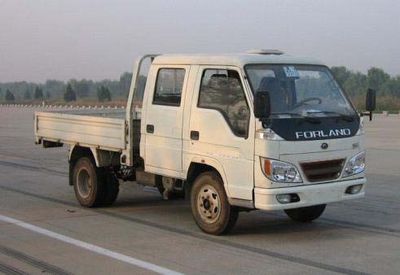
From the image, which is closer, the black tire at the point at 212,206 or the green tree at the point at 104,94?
the black tire at the point at 212,206

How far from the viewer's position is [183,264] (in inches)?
265

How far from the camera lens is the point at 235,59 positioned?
26.5ft

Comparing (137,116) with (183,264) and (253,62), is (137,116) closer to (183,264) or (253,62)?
(253,62)

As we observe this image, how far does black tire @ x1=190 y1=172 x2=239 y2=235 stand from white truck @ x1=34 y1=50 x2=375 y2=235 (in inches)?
0.5

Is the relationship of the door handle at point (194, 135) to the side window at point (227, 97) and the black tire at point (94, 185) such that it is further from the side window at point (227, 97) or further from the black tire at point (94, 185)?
the black tire at point (94, 185)

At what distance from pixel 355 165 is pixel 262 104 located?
1775mm

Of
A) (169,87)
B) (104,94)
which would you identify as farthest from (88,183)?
(104,94)

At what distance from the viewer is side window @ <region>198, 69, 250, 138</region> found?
25.8 ft

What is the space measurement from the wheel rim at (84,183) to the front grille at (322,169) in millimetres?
4034

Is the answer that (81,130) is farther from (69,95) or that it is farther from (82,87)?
(82,87)

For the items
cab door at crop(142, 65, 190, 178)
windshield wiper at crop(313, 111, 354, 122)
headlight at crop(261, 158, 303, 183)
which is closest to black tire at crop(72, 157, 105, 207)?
cab door at crop(142, 65, 190, 178)

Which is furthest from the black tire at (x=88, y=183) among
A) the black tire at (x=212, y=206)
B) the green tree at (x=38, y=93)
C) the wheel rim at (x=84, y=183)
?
the green tree at (x=38, y=93)

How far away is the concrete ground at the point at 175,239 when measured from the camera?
6684 mm

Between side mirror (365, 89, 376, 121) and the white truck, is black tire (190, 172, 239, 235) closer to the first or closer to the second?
the white truck
